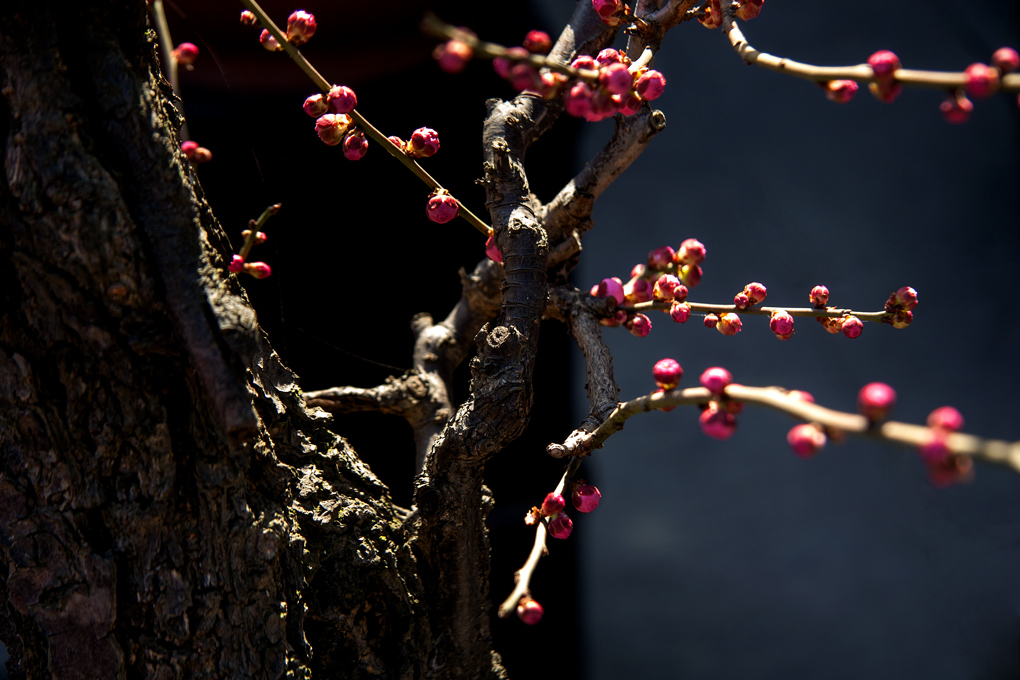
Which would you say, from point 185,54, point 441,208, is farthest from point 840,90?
point 185,54

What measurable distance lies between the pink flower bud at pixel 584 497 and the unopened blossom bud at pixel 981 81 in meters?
0.31

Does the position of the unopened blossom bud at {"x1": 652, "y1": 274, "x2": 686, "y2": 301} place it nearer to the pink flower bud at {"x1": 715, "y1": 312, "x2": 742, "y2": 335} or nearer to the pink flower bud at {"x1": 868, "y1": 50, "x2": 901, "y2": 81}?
the pink flower bud at {"x1": 715, "y1": 312, "x2": 742, "y2": 335}

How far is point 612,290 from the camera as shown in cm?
51

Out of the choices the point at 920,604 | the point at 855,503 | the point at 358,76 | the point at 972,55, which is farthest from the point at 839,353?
the point at 358,76

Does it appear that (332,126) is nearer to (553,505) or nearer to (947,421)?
(553,505)

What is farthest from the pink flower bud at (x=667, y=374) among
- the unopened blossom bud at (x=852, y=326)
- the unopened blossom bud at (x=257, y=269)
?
the unopened blossom bud at (x=257, y=269)

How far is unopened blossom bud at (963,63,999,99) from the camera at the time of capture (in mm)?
289

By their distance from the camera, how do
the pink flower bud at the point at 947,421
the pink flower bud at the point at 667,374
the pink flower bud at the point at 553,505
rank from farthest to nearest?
the pink flower bud at the point at 553,505, the pink flower bud at the point at 667,374, the pink flower bud at the point at 947,421

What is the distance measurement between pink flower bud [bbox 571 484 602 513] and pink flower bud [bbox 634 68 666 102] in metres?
0.27

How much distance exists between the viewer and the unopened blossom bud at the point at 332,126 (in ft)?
1.61

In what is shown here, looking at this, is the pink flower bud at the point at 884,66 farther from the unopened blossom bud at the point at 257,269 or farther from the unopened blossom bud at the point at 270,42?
the unopened blossom bud at the point at 257,269

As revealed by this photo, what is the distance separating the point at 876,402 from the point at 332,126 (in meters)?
0.40

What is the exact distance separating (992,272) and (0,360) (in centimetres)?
133

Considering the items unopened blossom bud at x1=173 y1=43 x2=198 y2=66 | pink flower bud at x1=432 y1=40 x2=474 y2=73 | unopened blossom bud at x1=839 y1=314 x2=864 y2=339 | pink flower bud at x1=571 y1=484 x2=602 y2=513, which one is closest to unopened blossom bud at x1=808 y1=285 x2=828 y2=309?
unopened blossom bud at x1=839 y1=314 x2=864 y2=339
